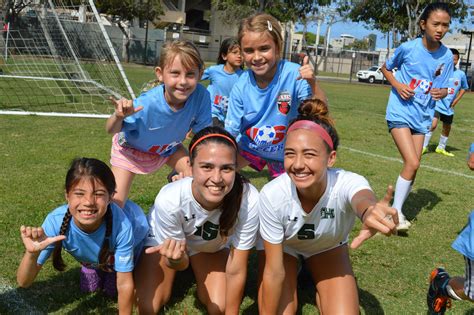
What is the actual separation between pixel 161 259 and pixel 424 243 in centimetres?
265

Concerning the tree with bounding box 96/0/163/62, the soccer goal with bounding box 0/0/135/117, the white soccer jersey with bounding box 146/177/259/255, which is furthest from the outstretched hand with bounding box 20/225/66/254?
the tree with bounding box 96/0/163/62

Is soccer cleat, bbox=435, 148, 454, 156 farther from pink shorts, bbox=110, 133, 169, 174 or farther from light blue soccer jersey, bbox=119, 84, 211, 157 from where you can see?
pink shorts, bbox=110, 133, 169, 174

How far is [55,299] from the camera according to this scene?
3381 millimetres

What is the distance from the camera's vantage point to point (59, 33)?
15094 mm

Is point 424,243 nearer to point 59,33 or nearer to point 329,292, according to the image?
point 329,292

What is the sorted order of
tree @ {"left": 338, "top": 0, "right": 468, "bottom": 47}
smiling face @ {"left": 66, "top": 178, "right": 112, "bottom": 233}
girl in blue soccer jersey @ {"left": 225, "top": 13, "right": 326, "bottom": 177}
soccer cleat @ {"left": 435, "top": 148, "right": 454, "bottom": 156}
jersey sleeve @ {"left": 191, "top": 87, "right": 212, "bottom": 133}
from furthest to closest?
tree @ {"left": 338, "top": 0, "right": 468, "bottom": 47}
soccer cleat @ {"left": 435, "top": 148, "right": 454, "bottom": 156}
jersey sleeve @ {"left": 191, "top": 87, "right": 212, "bottom": 133}
girl in blue soccer jersey @ {"left": 225, "top": 13, "right": 326, "bottom": 177}
smiling face @ {"left": 66, "top": 178, "right": 112, "bottom": 233}

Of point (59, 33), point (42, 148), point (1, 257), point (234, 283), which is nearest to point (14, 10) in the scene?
point (59, 33)

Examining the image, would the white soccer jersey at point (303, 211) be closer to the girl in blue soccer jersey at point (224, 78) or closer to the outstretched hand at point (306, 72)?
the outstretched hand at point (306, 72)

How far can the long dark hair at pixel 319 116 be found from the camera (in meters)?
3.12

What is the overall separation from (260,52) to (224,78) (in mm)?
2567

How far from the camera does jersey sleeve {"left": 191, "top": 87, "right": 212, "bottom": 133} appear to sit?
420cm

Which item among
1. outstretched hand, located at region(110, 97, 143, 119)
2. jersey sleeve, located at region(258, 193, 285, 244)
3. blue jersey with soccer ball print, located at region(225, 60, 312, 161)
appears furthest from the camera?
blue jersey with soccer ball print, located at region(225, 60, 312, 161)

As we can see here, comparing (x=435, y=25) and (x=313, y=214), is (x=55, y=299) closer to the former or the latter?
(x=313, y=214)

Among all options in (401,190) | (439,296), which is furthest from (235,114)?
(401,190)
